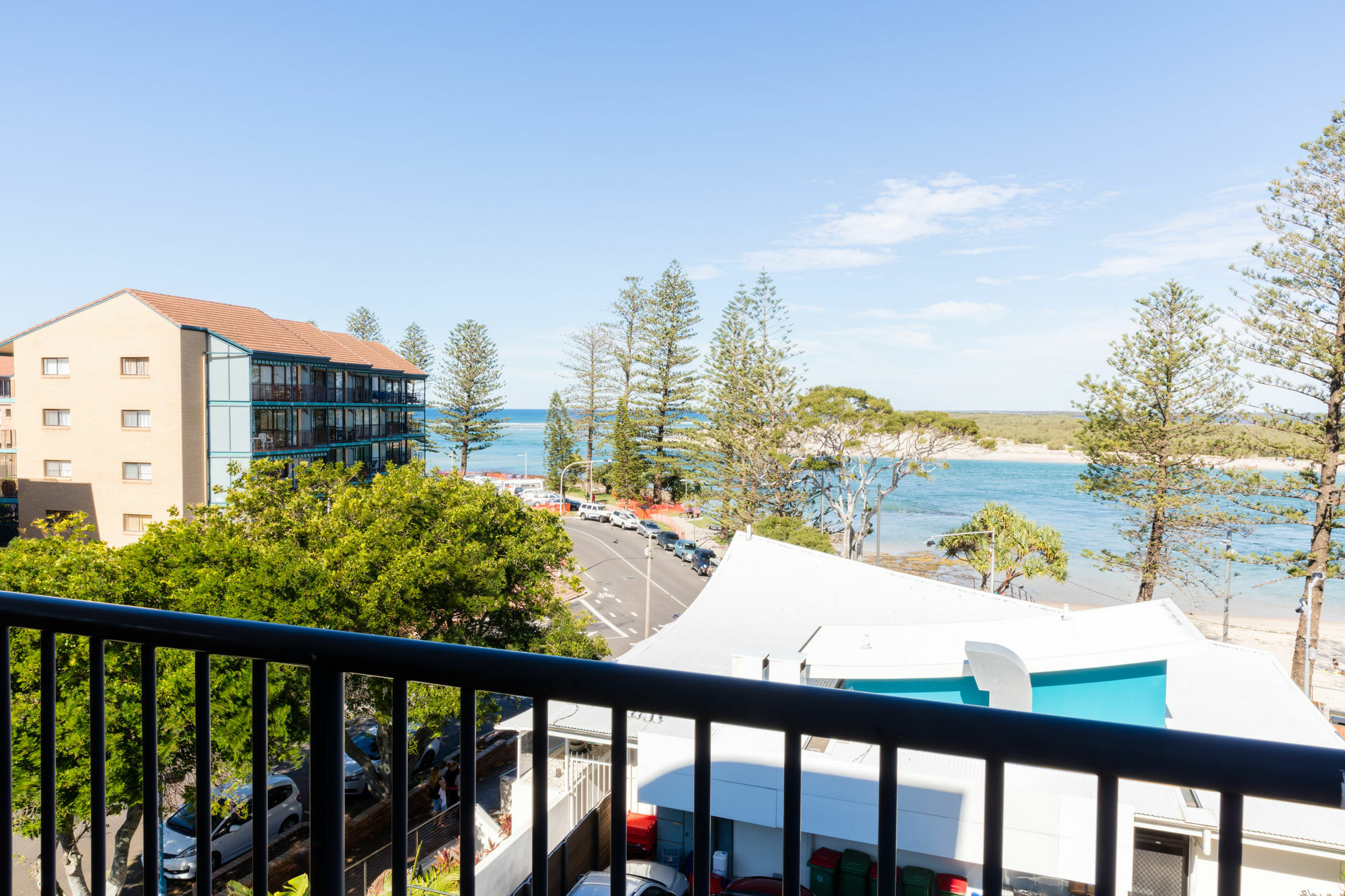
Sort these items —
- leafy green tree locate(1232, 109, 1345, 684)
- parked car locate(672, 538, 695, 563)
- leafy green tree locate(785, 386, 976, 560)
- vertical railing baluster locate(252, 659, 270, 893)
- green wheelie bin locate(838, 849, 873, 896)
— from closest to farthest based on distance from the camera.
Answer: vertical railing baluster locate(252, 659, 270, 893)
green wheelie bin locate(838, 849, 873, 896)
leafy green tree locate(1232, 109, 1345, 684)
leafy green tree locate(785, 386, 976, 560)
parked car locate(672, 538, 695, 563)

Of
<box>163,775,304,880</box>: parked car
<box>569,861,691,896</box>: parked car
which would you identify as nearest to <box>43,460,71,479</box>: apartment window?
<box>163,775,304,880</box>: parked car

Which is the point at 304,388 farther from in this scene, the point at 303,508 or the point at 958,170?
the point at 958,170

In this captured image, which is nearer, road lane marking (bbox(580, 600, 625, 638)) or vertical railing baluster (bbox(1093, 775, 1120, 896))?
vertical railing baluster (bbox(1093, 775, 1120, 896))

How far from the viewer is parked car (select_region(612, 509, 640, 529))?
3378 centimetres

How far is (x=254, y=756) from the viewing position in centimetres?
95

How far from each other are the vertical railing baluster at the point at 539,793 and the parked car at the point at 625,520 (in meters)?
32.7

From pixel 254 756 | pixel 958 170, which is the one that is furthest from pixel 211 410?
pixel 958 170

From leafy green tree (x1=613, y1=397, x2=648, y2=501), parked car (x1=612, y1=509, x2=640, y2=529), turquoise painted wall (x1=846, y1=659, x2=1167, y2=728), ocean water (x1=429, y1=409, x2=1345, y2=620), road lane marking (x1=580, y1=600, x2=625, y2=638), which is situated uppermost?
leafy green tree (x1=613, y1=397, x2=648, y2=501)

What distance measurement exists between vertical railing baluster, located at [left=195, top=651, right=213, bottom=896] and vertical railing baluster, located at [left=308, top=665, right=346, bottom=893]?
0.11 m

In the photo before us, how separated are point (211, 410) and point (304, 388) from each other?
3.04 metres

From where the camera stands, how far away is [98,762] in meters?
1.02

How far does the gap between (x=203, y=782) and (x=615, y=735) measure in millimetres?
684

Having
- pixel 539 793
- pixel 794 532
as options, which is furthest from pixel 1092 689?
pixel 794 532

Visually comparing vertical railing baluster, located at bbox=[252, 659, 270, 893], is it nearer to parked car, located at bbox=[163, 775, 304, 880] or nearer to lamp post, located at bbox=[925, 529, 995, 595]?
parked car, located at bbox=[163, 775, 304, 880]
